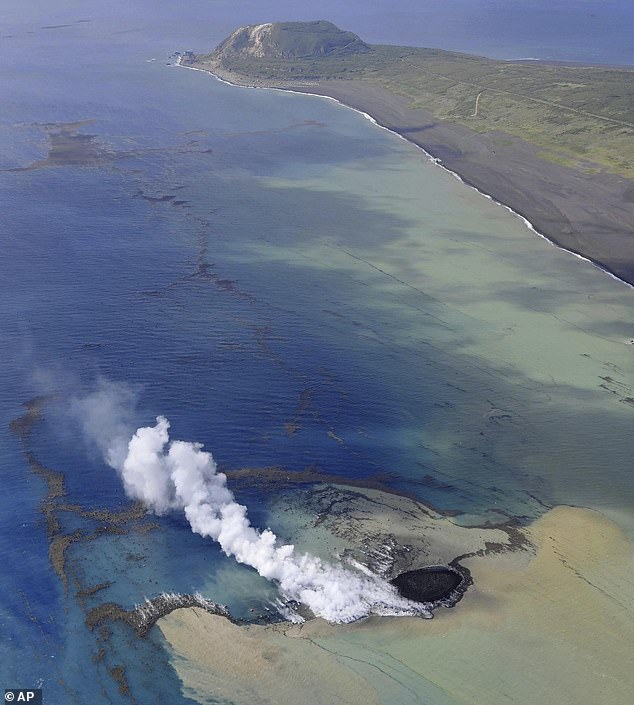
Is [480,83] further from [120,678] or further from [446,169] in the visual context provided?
[120,678]

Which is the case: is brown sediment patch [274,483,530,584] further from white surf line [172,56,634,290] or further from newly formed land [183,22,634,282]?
newly formed land [183,22,634,282]

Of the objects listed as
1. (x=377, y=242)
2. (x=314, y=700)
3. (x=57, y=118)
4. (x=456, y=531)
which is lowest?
(x=314, y=700)

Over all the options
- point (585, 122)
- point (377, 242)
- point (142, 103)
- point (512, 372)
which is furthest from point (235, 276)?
point (142, 103)

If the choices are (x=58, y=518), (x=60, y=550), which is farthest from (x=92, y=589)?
(x=58, y=518)

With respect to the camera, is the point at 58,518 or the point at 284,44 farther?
the point at 284,44

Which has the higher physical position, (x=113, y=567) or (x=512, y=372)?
(x=512, y=372)

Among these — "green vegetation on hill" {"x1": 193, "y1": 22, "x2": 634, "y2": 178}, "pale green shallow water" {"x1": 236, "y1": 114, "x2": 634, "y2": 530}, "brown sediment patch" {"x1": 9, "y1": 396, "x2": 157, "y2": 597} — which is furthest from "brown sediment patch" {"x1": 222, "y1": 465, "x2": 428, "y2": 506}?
"green vegetation on hill" {"x1": 193, "y1": 22, "x2": 634, "y2": 178}

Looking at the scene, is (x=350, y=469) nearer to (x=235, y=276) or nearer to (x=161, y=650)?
(x=161, y=650)
